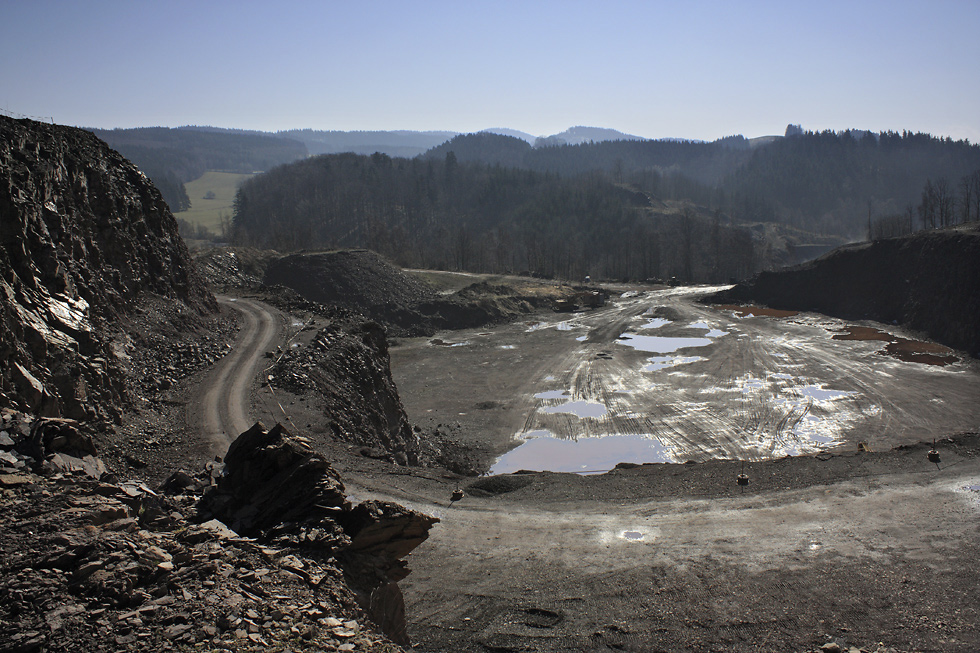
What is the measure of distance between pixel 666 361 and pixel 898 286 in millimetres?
30748

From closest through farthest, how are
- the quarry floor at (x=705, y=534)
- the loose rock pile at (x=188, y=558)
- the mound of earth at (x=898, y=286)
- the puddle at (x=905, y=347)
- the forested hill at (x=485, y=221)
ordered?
the loose rock pile at (x=188, y=558)
the quarry floor at (x=705, y=534)
the puddle at (x=905, y=347)
the mound of earth at (x=898, y=286)
the forested hill at (x=485, y=221)

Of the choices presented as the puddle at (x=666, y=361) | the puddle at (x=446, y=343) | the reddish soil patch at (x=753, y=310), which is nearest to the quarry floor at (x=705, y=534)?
the puddle at (x=666, y=361)

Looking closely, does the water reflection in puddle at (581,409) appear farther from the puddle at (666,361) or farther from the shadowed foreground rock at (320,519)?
the shadowed foreground rock at (320,519)

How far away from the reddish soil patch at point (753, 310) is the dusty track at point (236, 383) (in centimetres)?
5097

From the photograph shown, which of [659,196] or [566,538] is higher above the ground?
[659,196]

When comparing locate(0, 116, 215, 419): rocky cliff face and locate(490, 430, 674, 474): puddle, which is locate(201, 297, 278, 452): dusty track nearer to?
locate(0, 116, 215, 419): rocky cliff face

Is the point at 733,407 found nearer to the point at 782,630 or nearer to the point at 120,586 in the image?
the point at 782,630

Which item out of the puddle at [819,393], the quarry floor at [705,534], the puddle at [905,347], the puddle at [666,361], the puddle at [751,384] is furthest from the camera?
the puddle at [905,347]

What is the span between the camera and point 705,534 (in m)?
15.0

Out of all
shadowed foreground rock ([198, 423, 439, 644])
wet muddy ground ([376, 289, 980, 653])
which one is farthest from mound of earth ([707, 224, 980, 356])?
shadowed foreground rock ([198, 423, 439, 644])

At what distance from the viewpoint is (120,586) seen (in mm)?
7414

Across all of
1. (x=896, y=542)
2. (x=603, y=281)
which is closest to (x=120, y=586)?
(x=896, y=542)

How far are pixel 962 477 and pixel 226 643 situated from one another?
71.6 ft

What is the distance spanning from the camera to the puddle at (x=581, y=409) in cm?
3484
